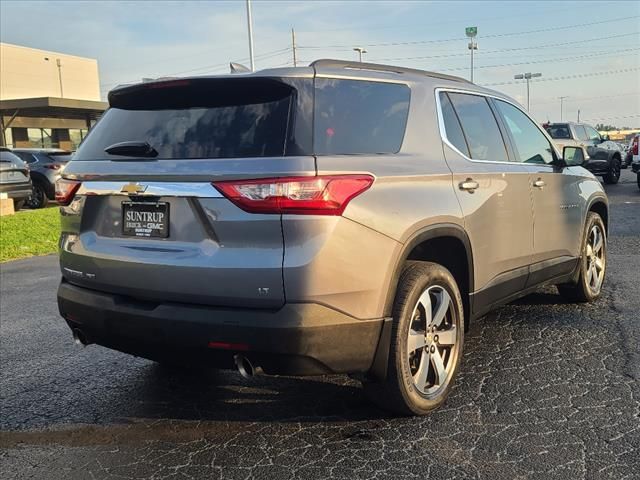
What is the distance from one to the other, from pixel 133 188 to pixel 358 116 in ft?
3.90

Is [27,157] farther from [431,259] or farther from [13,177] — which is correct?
[431,259]

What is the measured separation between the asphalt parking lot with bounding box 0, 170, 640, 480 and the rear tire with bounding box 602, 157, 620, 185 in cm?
1640

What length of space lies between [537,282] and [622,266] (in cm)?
323

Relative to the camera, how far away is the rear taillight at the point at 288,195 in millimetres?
2799

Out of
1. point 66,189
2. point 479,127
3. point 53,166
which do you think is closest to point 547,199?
point 479,127

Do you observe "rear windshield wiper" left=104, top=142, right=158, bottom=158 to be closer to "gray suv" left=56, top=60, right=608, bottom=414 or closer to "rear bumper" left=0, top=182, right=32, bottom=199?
"gray suv" left=56, top=60, right=608, bottom=414

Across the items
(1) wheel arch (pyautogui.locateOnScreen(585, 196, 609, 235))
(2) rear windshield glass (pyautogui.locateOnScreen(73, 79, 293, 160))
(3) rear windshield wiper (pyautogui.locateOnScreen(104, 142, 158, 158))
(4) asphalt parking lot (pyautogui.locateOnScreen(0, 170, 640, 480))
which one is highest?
(2) rear windshield glass (pyautogui.locateOnScreen(73, 79, 293, 160))

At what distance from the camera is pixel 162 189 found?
3031mm

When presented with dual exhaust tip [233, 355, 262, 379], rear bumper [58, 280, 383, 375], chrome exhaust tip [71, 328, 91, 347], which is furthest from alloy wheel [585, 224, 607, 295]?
chrome exhaust tip [71, 328, 91, 347]

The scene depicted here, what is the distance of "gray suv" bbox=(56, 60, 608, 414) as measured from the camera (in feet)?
9.28

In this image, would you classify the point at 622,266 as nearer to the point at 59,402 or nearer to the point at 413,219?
the point at 413,219

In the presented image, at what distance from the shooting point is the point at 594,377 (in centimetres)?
399

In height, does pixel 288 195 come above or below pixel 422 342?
above

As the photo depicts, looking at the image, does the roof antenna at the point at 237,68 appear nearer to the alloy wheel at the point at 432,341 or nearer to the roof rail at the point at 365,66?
the roof rail at the point at 365,66
